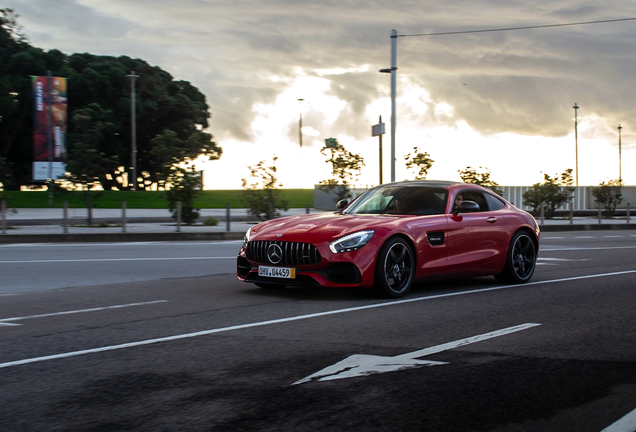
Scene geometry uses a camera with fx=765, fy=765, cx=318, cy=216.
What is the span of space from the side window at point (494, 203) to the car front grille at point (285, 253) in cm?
318

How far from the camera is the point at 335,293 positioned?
30.1ft

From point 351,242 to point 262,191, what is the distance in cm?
2010

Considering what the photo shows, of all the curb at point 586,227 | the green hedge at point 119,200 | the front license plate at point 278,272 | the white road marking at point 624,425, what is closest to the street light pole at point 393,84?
the curb at point 586,227

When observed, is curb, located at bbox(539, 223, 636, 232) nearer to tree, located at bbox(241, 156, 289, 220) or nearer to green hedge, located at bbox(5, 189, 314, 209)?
tree, located at bbox(241, 156, 289, 220)

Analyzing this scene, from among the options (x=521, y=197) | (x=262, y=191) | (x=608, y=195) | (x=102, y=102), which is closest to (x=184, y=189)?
(x=262, y=191)

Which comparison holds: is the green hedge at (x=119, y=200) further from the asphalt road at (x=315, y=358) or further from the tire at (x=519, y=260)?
the asphalt road at (x=315, y=358)

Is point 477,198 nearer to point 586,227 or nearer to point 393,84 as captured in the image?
point 393,84

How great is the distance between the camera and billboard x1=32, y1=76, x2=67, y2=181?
5584cm

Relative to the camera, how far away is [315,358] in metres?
5.47

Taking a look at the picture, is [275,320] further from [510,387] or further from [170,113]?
[170,113]

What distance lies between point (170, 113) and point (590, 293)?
65.0m

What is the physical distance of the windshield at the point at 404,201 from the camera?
9602mm

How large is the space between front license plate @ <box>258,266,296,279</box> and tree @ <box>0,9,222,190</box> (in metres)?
53.5

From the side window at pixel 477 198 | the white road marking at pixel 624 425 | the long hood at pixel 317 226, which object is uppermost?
the side window at pixel 477 198
